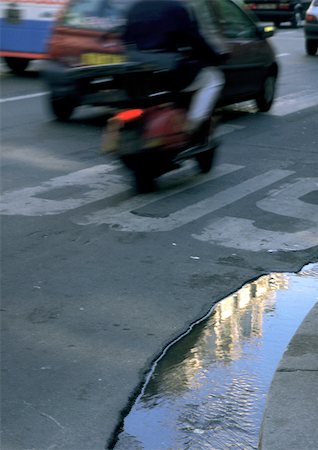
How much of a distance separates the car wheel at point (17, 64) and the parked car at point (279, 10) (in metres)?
15.8

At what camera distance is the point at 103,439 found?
14.9 ft

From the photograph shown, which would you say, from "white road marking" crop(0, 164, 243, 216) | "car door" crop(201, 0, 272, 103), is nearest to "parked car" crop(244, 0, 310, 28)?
"car door" crop(201, 0, 272, 103)

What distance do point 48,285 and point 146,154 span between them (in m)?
2.74

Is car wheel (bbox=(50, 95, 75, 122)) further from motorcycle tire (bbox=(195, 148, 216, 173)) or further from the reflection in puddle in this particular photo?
the reflection in puddle

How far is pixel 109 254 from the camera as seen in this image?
7.38 metres

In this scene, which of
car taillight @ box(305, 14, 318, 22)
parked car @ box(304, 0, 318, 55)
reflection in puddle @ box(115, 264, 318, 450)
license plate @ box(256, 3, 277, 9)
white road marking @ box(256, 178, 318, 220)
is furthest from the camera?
license plate @ box(256, 3, 277, 9)

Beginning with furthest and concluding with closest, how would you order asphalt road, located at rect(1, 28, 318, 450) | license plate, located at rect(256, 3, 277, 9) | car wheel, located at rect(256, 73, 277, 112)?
1. license plate, located at rect(256, 3, 277, 9)
2. car wheel, located at rect(256, 73, 277, 112)
3. asphalt road, located at rect(1, 28, 318, 450)

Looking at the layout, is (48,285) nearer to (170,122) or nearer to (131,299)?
(131,299)

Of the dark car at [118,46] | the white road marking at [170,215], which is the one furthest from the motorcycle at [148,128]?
the dark car at [118,46]

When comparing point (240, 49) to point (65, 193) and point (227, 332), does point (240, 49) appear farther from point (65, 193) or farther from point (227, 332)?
point (227, 332)

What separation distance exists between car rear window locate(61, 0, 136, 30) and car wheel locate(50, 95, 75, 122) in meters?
1.06

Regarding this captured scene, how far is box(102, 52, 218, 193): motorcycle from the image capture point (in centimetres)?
907

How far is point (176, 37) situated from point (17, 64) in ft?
31.6

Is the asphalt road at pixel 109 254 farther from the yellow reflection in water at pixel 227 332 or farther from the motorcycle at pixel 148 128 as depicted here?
the motorcycle at pixel 148 128
